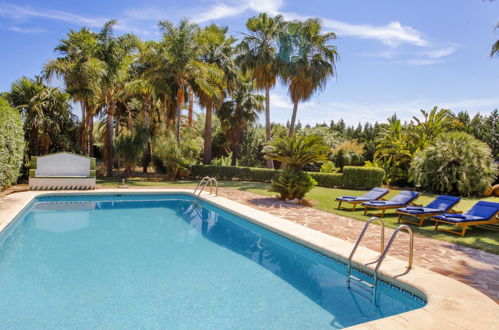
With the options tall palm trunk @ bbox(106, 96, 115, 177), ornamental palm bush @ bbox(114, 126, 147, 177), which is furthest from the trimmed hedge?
tall palm trunk @ bbox(106, 96, 115, 177)

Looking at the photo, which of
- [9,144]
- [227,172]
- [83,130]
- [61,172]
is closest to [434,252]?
[9,144]

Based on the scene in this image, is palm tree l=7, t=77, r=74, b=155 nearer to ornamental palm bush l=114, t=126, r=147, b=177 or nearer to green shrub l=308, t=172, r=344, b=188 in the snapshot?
ornamental palm bush l=114, t=126, r=147, b=177

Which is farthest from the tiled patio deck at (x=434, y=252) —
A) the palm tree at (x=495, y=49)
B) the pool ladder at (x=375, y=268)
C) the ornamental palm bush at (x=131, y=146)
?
the ornamental palm bush at (x=131, y=146)

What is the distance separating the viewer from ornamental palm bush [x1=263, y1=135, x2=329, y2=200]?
496 inches

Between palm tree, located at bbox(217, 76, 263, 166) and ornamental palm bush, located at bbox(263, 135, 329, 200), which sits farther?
A: palm tree, located at bbox(217, 76, 263, 166)

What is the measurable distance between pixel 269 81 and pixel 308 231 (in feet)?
57.3

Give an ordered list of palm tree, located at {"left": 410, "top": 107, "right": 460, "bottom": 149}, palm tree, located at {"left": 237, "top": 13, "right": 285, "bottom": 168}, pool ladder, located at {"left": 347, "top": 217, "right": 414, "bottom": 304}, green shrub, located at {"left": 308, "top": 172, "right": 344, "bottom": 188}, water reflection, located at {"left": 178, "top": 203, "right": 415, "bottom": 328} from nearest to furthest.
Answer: water reflection, located at {"left": 178, "top": 203, "right": 415, "bottom": 328}, pool ladder, located at {"left": 347, "top": 217, "right": 414, "bottom": 304}, green shrub, located at {"left": 308, "top": 172, "right": 344, "bottom": 188}, palm tree, located at {"left": 410, "top": 107, "right": 460, "bottom": 149}, palm tree, located at {"left": 237, "top": 13, "right": 285, "bottom": 168}

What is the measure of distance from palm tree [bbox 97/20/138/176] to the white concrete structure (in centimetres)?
570

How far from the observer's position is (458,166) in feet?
51.7

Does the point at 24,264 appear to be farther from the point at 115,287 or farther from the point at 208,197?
the point at 208,197

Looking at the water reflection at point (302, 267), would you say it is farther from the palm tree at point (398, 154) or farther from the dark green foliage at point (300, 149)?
the palm tree at point (398, 154)

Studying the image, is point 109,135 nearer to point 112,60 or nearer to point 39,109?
point 39,109

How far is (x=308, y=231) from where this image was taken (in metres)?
7.95

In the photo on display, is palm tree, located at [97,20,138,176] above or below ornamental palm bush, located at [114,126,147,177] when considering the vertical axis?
above
